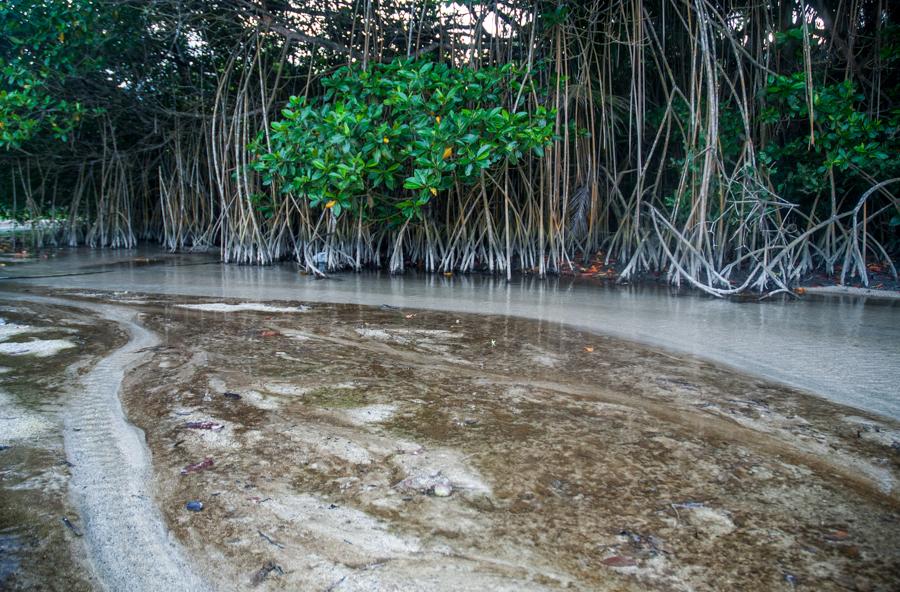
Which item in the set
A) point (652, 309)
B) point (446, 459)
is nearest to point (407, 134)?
point (652, 309)

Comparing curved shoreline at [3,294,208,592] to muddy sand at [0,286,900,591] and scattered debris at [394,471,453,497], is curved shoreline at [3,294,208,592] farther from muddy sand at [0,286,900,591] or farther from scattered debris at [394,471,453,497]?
scattered debris at [394,471,453,497]

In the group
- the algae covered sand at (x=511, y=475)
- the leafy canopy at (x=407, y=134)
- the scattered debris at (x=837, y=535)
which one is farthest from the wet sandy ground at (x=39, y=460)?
the leafy canopy at (x=407, y=134)

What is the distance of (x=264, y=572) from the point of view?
963 millimetres

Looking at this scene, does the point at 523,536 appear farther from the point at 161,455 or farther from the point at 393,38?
the point at 393,38

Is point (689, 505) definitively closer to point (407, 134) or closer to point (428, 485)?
point (428, 485)

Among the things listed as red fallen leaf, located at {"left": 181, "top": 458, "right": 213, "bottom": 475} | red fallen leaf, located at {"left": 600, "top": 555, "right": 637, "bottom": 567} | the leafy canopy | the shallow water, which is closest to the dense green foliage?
the leafy canopy

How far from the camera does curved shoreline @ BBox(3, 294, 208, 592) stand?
96 cm

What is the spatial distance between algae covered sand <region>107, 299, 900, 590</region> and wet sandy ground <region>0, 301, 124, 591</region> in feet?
0.54

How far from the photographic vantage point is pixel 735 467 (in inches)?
51.6

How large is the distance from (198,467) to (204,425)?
0.23m

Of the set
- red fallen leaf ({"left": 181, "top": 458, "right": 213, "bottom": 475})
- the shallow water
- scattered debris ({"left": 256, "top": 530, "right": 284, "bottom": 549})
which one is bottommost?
scattered debris ({"left": 256, "top": 530, "right": 284, "bottom": 549})

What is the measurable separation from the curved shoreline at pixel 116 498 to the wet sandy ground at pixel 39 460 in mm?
23

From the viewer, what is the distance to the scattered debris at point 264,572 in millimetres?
941

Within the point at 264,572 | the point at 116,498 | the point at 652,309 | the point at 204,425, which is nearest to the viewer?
the point at 264,572
